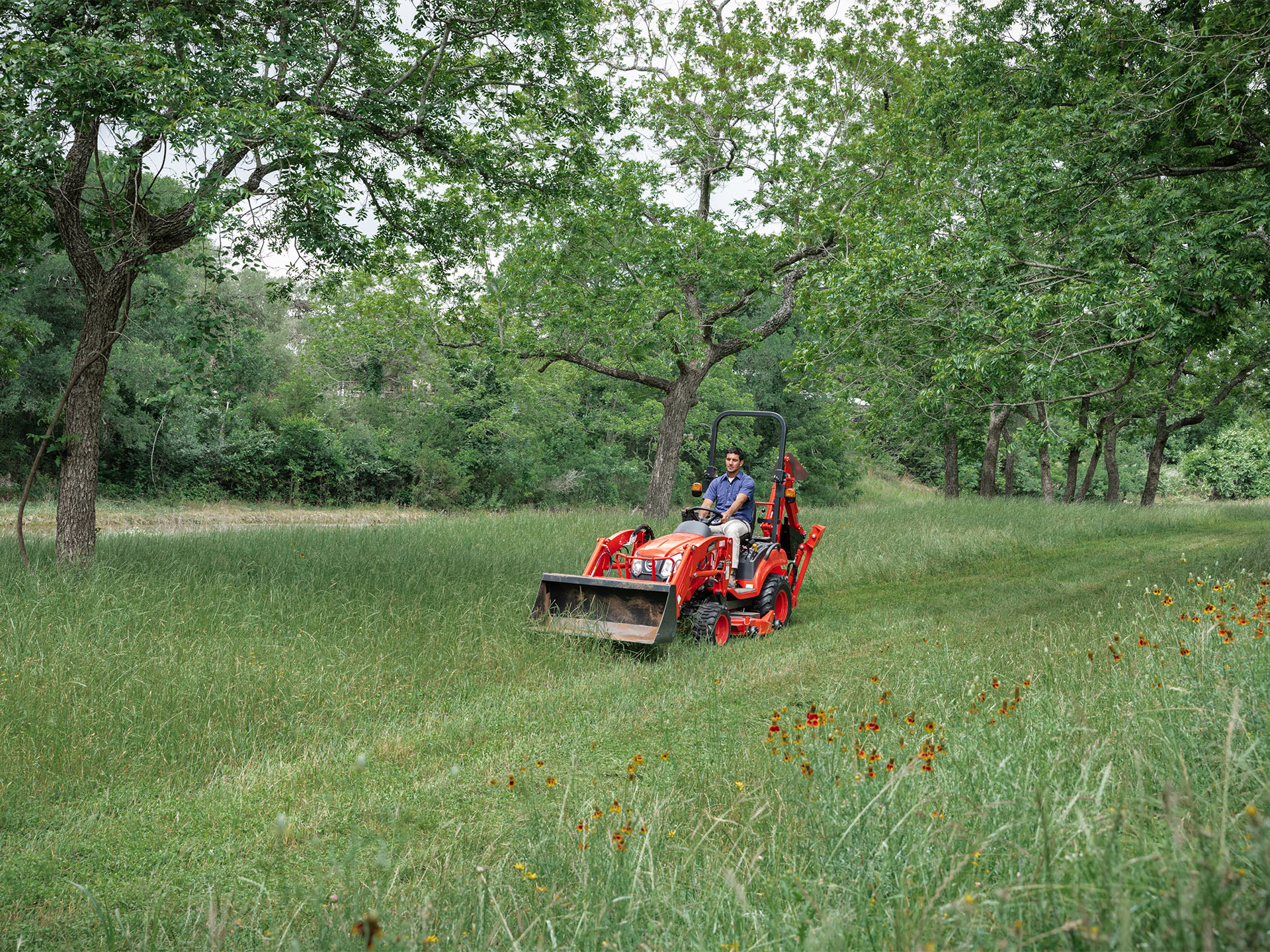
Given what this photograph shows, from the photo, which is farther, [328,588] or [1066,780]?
[328,588]

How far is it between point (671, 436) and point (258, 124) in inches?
444

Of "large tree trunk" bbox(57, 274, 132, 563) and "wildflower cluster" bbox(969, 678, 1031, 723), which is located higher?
"large tree trunk" bbox(57, 274, 132, 563)

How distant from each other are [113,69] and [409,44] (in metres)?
3.78

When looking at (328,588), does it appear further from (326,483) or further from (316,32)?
(326,483)

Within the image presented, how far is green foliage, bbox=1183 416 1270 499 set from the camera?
47625 millimetres

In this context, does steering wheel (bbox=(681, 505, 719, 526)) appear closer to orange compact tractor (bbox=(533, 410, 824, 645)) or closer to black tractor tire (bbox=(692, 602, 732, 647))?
orange compact tractor (bbox=(533, 410, 824, 645))

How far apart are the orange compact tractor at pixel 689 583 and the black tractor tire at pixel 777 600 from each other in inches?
0.4

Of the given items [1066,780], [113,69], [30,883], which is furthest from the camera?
[113,69]

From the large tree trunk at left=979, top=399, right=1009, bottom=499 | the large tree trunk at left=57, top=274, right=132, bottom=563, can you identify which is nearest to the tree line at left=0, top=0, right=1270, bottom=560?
the large tree trunk at left=57, top=274, right=132, bottom=563

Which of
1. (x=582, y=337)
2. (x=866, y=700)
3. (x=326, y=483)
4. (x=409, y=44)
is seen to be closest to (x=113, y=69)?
(x=409, y=44)

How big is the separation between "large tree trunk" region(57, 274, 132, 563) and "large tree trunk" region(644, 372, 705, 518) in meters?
10.1

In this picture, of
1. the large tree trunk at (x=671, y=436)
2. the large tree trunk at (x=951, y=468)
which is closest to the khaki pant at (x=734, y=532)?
the large tree trunk at (x=671, y=436)

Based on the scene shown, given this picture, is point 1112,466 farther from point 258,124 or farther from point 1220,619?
point 258,124

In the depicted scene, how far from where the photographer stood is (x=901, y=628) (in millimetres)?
8172
